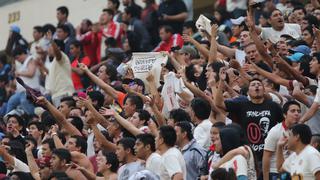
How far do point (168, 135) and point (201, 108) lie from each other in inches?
37.9

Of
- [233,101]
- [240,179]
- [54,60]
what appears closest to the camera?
[240,179]

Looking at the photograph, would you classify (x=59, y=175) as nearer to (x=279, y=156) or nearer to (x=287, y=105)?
(x=279, y=156)

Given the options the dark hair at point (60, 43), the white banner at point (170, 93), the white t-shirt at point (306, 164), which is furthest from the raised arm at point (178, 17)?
the white t-shirt at point (306, 164)

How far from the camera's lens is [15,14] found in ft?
101

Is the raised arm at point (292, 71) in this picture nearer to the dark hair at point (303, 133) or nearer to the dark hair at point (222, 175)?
the dark hair at point (303, 133)

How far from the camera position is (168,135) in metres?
16.0

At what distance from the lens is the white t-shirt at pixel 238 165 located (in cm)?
1434

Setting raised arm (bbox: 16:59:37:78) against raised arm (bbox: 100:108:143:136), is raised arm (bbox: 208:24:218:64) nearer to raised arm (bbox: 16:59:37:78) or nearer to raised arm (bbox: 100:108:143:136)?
raised arm (bbox: 100:108:143:136)

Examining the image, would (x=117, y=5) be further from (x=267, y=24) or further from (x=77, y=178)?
(x=77, y=178)

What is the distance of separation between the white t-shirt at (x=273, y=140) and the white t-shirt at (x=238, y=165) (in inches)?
59.2

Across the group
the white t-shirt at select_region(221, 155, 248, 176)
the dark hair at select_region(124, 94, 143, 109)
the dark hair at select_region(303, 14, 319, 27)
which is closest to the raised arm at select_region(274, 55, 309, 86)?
the dark hair at select_region(124, 94, 143, 109)

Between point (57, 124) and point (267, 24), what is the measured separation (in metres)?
4.58

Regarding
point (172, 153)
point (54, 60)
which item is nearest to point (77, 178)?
point (172, 153)

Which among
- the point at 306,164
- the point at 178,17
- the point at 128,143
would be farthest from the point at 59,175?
the point at 178,17
